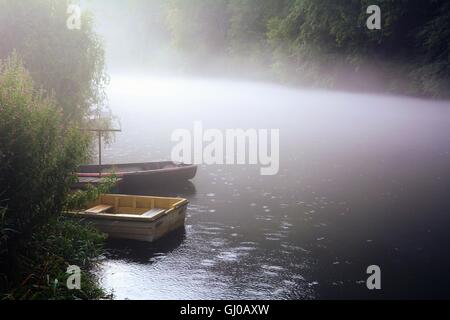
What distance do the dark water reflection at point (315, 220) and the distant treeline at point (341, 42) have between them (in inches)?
107

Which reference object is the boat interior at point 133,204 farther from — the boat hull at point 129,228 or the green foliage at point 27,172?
the green foliage at point 27,172

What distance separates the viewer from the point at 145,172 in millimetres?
25500

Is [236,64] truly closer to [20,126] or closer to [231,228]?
[231,228]

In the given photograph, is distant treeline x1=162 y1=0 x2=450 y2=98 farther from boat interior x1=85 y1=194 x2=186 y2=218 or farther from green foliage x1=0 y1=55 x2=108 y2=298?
green foliage x1=0 y1=55 x2=108 y2=298

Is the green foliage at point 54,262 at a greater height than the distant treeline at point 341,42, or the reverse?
the distant treeline at point 341,42

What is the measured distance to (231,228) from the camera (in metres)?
20.4

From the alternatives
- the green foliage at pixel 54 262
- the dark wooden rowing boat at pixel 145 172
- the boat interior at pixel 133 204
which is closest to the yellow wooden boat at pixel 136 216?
the boat interior at pixel 133 204

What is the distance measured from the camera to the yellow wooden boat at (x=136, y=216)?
1795 centimetres

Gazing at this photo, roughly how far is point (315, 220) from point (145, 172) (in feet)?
26.7

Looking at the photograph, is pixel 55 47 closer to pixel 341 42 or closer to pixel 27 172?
pixel 27 172

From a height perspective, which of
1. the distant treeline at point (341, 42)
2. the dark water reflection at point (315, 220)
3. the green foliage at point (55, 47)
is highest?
the distant treeline at point (341, 42)

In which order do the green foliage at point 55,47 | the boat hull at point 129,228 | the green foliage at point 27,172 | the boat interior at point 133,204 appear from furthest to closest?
the green foliage at point 55,47 → the boat interior at point 133,204 → the boat hull at point 129,228 → the green foliage at point 27,172

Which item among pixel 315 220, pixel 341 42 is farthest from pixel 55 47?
pixel 341 42
